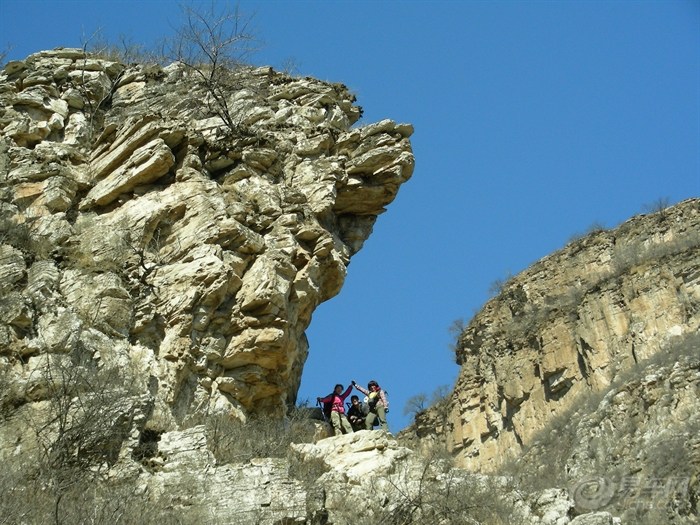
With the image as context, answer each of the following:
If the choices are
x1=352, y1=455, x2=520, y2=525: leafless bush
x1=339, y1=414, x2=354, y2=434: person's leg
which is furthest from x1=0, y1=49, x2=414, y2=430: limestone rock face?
x1=352, y1=455, x2=520, y2=525: leafless bush

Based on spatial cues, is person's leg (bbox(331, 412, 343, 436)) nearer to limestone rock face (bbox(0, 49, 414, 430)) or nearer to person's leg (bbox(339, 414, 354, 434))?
person's leg (bbox(339, 414, 354, 434))

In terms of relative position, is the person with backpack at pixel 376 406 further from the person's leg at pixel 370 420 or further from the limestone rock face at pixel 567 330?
the limestone rock face at pixel 567 330

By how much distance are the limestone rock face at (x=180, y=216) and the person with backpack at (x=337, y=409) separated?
74cm

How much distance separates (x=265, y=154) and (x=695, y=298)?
19980 mm

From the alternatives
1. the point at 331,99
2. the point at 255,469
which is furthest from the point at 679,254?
the point at 255,469

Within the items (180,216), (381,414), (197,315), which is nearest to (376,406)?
(381,414)

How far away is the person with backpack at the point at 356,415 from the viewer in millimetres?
15859

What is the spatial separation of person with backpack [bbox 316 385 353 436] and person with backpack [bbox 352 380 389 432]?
13.6 inches

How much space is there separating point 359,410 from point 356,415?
13 centimetres

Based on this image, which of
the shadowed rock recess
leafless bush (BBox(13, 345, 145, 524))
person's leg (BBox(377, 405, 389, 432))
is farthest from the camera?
person's leg (BBox(377, 405, 389, 432))

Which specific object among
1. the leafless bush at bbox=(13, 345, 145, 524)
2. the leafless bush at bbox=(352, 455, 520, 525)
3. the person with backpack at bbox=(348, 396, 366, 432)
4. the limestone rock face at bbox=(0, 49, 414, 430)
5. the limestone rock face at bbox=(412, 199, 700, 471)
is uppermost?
the limestone rock face at bbox=(412, 199, 700, 471)

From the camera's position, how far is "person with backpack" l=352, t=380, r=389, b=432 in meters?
15.6

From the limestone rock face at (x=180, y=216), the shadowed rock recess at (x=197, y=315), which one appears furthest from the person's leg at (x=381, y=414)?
the limestone rock face at (x=180, y=216)

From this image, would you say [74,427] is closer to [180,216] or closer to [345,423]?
[345,423]
